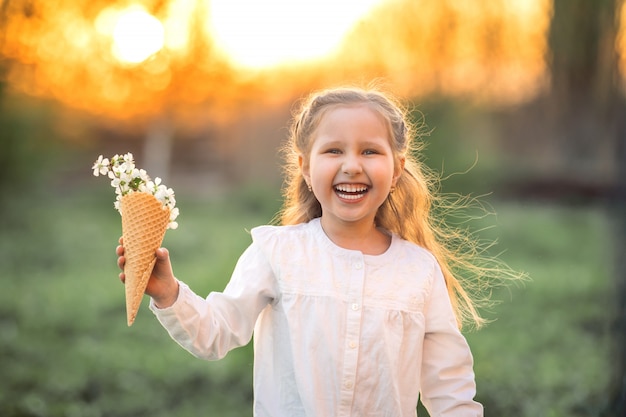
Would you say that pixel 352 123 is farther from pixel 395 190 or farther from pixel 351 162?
pixel 395 190

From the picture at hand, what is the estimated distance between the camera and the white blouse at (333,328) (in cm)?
195

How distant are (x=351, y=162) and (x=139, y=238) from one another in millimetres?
568

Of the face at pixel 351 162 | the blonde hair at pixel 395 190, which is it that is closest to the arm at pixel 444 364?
the blonde hair at pixel 395 190

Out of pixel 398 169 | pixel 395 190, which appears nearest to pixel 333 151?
pixel 398 169

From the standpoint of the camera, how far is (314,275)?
204 centimetres

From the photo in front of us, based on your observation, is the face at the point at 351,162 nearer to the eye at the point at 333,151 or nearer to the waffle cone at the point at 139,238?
the eye at the point at 333,151

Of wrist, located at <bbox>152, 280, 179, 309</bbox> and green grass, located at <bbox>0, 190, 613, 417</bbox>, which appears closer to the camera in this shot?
wrist, located at <bbox>152, 280, 179, 309</bbox>

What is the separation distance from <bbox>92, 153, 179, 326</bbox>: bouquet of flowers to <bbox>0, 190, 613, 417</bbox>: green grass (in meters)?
2.81

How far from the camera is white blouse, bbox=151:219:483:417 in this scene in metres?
1.95

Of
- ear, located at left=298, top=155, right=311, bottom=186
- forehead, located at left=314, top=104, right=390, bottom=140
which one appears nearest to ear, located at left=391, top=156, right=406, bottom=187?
forehead, located at left=314, top=104, right=390, bottom=140

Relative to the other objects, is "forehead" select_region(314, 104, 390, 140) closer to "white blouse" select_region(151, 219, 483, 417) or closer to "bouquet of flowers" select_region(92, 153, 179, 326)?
"white blouse" select_region(151, 219, 483, 417)

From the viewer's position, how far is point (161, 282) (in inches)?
74.0

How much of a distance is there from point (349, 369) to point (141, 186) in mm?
683

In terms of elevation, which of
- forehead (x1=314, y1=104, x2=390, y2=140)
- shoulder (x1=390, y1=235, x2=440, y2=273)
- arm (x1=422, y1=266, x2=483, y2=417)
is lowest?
arm (x1=422, y1=266, x2=483, y2=417)
